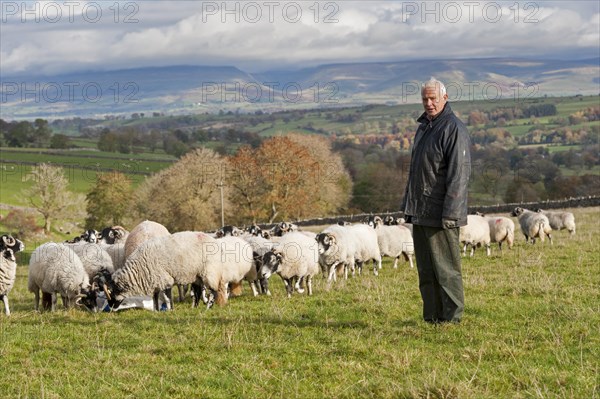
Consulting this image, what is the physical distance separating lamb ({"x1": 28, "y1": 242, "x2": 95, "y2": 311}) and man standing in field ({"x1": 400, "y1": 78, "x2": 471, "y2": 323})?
27.4ft

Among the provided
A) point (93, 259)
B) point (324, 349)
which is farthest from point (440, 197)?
point (93, 259)

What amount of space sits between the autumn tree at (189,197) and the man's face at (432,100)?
61225mm

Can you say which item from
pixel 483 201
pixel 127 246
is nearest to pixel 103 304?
pixel 127 246

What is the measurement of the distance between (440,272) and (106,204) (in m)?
78.1

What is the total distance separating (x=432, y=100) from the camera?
9.55 m

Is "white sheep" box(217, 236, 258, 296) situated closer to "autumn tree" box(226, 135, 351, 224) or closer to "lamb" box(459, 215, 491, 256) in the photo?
"lamb" box(459, 215, 491, 256)

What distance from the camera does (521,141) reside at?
12325cm

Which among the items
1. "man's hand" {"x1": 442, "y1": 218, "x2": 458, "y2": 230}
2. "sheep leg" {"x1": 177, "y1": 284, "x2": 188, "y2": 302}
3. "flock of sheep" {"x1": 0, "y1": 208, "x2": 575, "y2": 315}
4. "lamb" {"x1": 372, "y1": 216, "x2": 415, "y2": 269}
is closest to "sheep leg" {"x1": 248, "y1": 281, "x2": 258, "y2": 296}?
"flock of sheep" {"x1": 0, "y1": 208, "x2": 575, "y2": 315}

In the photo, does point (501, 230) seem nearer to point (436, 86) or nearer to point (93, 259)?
point (93, 259)

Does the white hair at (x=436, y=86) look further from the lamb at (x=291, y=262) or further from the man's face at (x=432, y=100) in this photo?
the lamb at (x=291, y=262)

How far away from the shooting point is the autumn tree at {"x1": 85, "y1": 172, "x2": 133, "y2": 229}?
8338cm

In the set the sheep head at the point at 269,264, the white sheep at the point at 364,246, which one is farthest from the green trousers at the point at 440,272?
the white sheep at the point at 364,246

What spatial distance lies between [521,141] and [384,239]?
107335 millimetres

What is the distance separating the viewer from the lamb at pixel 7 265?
14.8 metres
